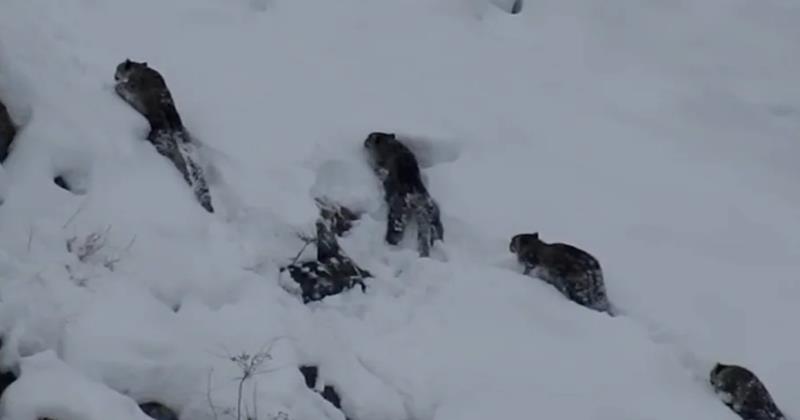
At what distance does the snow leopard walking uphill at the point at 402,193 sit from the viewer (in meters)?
7.72

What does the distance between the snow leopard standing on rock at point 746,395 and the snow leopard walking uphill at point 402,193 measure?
1.93 meters

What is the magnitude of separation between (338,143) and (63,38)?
214cm

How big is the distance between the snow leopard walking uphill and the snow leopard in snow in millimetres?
531

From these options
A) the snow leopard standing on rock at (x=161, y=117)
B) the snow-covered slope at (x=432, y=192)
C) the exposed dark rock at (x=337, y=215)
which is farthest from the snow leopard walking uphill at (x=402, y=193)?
the snow leopard standing on rock at (x=161, y=117)

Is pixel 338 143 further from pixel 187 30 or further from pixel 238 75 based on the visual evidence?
pixel 187 30

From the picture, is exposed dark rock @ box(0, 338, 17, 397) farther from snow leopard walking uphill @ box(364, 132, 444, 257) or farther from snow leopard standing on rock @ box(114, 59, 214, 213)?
snow leopard walking uphill @ box(364, 132, 444, 257)

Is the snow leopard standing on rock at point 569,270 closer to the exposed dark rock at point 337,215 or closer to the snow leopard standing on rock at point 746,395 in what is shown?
the snow leopard standing on rock at point 746,395

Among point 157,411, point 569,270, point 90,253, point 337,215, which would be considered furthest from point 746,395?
point 90,253

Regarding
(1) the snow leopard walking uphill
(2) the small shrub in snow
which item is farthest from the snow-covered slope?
(1) the snow leopard walking uphill

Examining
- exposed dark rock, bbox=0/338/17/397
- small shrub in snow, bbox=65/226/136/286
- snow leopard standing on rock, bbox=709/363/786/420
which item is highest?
small shrub in snow, bbox=65/226/136/286

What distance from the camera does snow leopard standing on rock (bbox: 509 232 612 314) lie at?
24.5ft

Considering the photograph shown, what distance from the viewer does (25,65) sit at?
773 centimetres

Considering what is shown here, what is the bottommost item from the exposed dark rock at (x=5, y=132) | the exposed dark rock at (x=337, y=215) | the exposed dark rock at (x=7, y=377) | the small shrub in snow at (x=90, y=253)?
the exposed dark rock at (x=337, y=215)

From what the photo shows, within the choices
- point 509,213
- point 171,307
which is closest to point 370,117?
point 509,213
